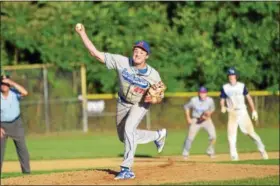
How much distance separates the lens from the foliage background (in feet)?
105

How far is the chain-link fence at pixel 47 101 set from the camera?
30.5 m

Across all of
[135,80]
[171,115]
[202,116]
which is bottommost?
[171,115]

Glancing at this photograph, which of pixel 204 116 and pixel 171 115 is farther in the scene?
pixel 171 115

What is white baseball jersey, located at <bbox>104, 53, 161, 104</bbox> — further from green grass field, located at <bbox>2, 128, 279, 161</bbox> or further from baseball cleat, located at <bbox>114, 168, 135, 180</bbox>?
green grass field, located at <bbox>2, 128, 279, 161</bbox>

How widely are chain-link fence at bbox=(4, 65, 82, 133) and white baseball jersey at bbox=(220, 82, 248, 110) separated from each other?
1250cm

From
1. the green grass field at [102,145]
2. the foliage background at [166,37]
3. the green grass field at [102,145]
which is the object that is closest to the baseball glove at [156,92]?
the green grass field at [102,145]

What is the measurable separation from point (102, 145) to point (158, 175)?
45.1ft

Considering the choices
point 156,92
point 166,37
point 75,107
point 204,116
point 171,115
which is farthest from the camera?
point 166,37

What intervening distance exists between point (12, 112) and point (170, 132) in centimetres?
1473

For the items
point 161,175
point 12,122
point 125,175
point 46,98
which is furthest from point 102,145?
point 125,175

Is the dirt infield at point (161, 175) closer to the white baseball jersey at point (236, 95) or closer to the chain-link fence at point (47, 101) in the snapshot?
the white baseball jersey at point (236, 95)

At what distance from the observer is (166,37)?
107ft

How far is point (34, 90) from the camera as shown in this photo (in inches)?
1212

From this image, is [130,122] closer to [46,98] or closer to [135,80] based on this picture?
[135,80]
